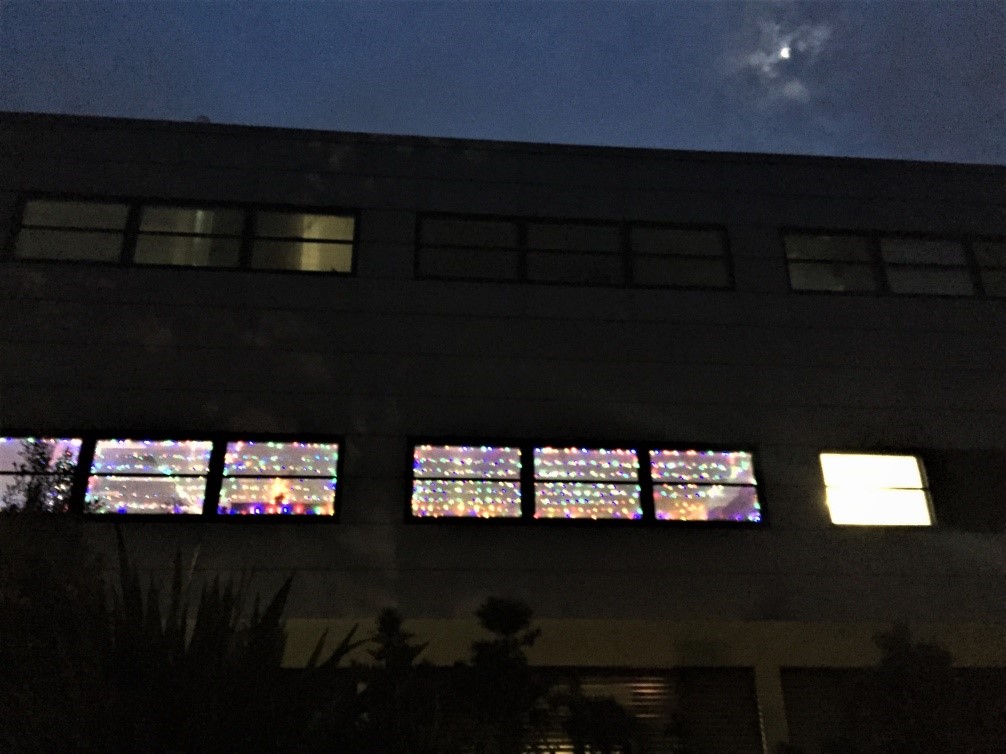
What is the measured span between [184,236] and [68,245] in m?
1.34

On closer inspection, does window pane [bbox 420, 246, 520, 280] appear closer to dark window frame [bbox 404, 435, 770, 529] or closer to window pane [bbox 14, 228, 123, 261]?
dark window frame [bbox 404, 435, 770, 529]

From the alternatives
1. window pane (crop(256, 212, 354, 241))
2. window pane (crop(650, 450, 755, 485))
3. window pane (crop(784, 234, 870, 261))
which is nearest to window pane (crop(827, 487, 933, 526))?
window pane (crop(650, 450, 755, 485))

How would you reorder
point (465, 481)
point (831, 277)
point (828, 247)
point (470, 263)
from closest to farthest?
point (465, 481) → point (470, 263) → point (831, 277) → point (828, 247)

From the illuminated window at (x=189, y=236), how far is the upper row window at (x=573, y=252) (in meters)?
2.33

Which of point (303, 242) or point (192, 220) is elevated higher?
point (192, 220)

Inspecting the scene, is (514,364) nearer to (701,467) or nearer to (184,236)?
(701,467)

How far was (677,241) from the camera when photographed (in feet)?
32.1

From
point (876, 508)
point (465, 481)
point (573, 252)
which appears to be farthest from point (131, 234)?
point (876, 508)

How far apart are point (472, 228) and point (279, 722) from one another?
675 cm

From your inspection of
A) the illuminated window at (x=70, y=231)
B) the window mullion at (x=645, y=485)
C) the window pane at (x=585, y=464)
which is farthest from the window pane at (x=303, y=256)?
the window mullion at (x=645, y=485)

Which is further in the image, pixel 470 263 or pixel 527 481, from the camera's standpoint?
pixel 470 263

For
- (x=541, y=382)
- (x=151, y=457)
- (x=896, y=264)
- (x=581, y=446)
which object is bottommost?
(x=151, y=457)

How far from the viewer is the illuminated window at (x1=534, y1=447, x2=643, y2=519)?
8281 mm

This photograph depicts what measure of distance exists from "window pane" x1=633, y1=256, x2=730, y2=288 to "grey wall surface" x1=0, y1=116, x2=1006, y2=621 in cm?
22
